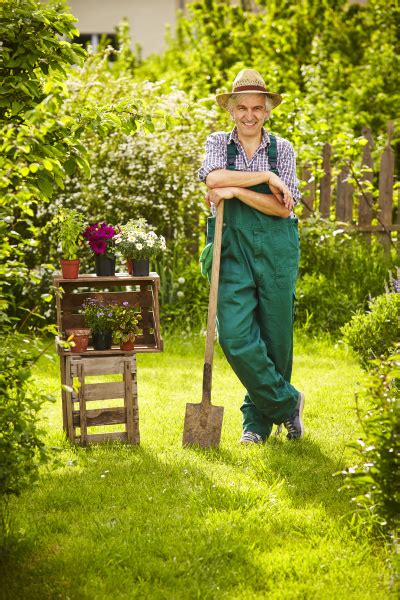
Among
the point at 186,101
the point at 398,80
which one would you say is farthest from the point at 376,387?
the point at 398,80

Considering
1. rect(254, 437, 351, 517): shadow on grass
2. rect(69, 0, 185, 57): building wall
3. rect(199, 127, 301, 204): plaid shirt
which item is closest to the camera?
rect(254, 437, 351, 517): shadow on grass

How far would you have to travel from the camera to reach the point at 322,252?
29.5ft

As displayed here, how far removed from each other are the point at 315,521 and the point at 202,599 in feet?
2.93

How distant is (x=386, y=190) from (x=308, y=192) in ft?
2.73

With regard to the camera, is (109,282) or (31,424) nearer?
(31,424)

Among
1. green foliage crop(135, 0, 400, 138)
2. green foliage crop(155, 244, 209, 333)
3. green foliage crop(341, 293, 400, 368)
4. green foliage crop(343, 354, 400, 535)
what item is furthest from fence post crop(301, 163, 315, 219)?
green foliage crop(343, 354, 400, 535)

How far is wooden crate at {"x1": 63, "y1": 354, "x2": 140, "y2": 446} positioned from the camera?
210 inches

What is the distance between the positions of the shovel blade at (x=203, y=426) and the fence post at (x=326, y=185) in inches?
185

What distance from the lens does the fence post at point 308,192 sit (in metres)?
9.41

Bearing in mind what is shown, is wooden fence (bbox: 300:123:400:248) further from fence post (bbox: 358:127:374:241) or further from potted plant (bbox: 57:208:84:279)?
potted plant (bbox: 57:208:84:279)

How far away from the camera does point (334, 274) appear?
8.77 meters

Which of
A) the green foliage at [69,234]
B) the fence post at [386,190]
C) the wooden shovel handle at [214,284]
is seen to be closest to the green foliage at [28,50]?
the green foliage at [69,234]

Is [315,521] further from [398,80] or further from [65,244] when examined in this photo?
[398,80]

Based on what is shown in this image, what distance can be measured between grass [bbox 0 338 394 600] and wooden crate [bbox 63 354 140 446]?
0.12 meters
